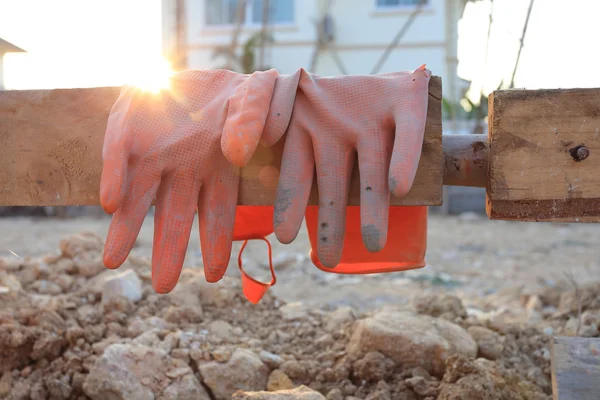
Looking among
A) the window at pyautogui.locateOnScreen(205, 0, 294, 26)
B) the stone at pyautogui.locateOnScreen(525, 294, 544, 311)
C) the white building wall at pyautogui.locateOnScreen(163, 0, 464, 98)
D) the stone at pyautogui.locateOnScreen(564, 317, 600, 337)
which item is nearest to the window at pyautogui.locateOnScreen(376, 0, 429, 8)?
the white building wall at pyautogui.locateOnScreen(163, 0, 464, 98)

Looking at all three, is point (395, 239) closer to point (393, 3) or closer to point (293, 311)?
point (293, 311)

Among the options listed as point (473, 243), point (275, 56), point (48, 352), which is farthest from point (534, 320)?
point (275, 56)

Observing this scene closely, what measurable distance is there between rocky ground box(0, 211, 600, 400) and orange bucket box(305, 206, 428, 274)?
446 mm

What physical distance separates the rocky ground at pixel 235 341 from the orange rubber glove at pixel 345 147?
2.23ft

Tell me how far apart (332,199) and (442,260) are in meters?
5.13

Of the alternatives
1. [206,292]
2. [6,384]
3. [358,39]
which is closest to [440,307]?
[206,292]

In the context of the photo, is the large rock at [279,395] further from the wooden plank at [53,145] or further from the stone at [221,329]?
the stone at [221,329]

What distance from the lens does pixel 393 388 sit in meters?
2.21

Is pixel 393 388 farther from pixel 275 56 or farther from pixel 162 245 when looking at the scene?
pixel 275 56

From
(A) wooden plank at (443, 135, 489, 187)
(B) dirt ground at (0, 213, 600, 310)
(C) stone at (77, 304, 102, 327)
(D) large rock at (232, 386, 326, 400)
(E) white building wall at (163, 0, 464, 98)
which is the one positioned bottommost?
(B) dirt ground at (0, 213, 600, 310)

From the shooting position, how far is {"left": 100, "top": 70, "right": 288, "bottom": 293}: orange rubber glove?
5.03 ft

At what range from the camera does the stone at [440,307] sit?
2996mm

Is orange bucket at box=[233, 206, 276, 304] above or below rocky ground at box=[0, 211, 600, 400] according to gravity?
above

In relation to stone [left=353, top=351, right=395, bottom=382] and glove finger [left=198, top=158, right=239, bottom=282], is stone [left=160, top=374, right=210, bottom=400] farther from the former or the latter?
glove finger [left=198, top=158, right=239, bottom=282]
